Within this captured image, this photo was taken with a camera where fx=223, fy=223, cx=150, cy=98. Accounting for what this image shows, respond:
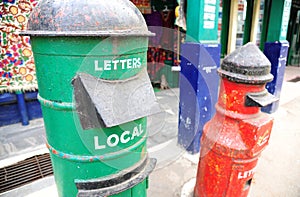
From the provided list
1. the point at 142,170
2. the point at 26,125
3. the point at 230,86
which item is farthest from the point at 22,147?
the point at 230,86

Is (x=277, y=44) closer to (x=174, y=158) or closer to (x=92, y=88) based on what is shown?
(x=174, y=158)

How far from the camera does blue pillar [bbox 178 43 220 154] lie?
8.89ft

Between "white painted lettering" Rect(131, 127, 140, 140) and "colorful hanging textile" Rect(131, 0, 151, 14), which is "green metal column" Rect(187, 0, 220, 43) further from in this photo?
"colorful hanging textile" Rect(131, 0, 151, 14)

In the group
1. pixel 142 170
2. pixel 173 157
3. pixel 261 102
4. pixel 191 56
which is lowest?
pixel 173 157

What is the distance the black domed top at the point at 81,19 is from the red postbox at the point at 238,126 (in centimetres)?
96

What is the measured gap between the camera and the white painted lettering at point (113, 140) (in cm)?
120

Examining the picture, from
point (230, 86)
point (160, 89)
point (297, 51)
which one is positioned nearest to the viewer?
point (230, 86)

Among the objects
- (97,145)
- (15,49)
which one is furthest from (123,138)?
(15,49)

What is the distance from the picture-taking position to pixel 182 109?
3064 mm

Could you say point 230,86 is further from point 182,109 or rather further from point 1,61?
point 1,61

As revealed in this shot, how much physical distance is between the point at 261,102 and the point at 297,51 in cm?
1195

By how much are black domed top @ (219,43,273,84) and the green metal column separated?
3.25ft

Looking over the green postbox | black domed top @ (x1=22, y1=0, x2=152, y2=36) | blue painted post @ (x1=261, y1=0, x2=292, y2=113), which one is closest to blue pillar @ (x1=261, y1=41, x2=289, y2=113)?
blue painted post @ (x1=261, y1=0, x2=292, y2=113)

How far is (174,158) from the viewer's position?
302cm
